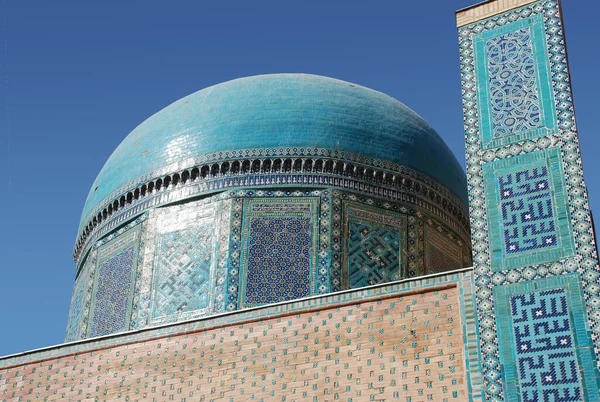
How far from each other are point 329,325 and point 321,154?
318cm

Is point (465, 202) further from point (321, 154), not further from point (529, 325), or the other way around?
point (529, 325)

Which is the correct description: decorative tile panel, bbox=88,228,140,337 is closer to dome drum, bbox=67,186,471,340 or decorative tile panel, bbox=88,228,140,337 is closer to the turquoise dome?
dome drum, bbox=67,186,471,340

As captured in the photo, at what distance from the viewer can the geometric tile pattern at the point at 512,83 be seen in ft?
19.5

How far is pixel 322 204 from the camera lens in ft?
28.4

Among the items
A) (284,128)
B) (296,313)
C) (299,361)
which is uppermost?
(284,128)

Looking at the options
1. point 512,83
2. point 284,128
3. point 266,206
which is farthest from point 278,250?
point 512,83

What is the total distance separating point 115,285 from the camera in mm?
9117

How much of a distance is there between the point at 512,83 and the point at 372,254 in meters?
2.78

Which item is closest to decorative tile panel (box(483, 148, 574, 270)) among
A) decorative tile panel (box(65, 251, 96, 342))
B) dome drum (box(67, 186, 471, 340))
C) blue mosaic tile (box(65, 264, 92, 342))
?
dome drum (box(67, 186, 471, 340))

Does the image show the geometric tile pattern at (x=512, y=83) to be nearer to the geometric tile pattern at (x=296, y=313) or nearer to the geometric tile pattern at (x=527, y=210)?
the geometric tile pattern at (x=527, y=210)

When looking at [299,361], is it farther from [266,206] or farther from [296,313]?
[266,206]

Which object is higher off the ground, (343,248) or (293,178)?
(293,178)

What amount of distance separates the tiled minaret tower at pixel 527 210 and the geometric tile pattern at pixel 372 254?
254 cm

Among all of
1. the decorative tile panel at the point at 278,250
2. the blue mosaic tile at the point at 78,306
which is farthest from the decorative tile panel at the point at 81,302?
the decorative tile panel at the point at 278,250
